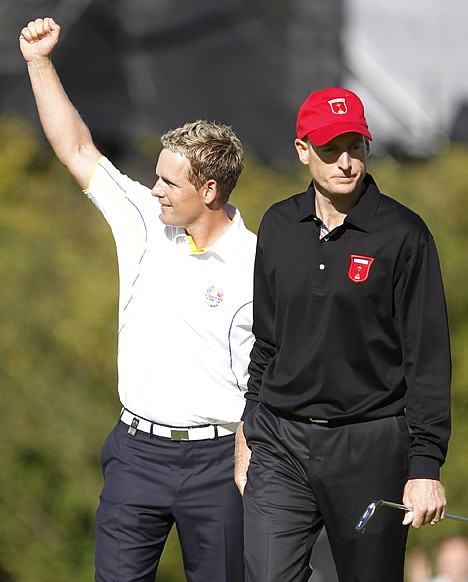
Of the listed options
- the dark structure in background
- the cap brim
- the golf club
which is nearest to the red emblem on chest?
the cap brim

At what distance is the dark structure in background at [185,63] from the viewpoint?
66.5 feet

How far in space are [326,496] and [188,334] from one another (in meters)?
0.74

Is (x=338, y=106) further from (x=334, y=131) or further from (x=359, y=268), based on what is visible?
(x=359, y=268)

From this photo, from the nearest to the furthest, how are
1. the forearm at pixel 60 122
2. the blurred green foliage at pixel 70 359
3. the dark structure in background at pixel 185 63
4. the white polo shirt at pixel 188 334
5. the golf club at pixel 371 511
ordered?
the golf club at pixel 371 511 → the white polo shirt at pixel 188 334 → the forearm at pixel 60 122 → the blurred green foliage at pixel 70 359 → the dark structure in background at pixel 185 63

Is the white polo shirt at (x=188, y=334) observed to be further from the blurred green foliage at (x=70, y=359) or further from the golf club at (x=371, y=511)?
the blurred green foliage at (x=70, y=359)

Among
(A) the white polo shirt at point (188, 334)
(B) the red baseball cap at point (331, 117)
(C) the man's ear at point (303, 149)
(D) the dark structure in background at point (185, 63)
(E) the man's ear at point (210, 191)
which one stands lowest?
(A) the white polo shirt at point (188, 334)

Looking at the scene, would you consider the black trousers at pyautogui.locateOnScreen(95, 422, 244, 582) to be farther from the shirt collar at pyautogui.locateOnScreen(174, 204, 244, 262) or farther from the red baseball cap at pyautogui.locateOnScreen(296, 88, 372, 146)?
the red baseball cap at pyautogui.locateOnScreen(296, 88, 372, 146)

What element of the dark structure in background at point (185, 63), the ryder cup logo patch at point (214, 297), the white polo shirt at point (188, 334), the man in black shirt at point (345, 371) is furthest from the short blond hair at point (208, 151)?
the dark structure in background at point (185, 63)

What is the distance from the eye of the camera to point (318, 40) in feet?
66.7

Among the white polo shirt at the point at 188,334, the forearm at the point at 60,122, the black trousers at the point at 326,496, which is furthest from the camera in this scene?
the forearm at the point at 60,122

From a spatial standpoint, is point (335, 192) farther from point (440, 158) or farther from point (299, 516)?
point (440, 158)

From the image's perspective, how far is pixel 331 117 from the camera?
3213 millimetres

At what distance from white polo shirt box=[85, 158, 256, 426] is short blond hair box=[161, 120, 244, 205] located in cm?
20

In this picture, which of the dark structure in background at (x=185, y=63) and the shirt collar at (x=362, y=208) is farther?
the dark structure in background at (x=185, y=63)
